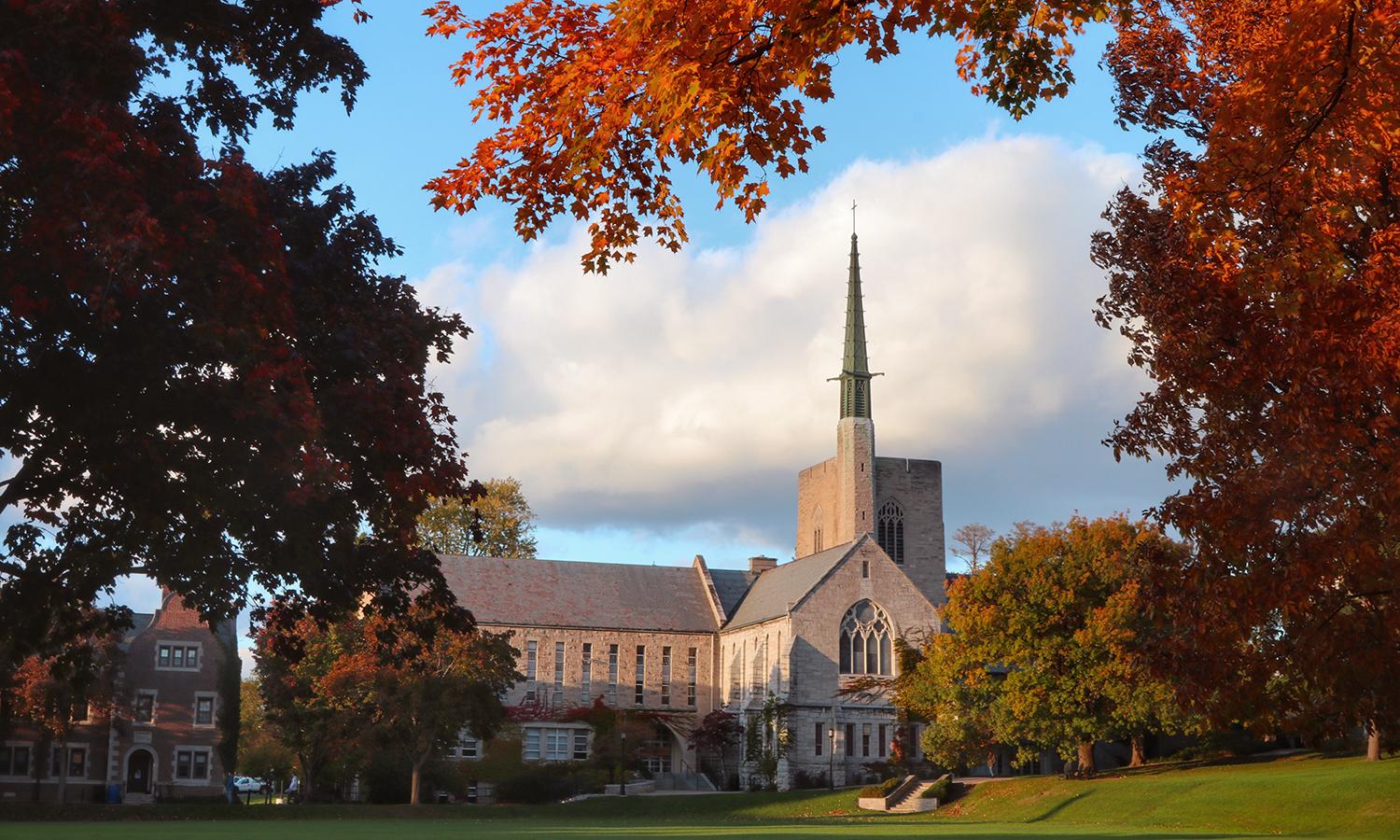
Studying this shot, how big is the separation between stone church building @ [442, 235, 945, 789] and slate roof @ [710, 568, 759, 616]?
3.8 inches

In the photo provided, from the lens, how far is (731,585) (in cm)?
7112

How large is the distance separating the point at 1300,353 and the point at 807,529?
8581cm

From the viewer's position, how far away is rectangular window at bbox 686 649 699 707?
65625mm

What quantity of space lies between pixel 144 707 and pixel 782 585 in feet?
104

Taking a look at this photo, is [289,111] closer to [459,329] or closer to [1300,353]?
[459,329]

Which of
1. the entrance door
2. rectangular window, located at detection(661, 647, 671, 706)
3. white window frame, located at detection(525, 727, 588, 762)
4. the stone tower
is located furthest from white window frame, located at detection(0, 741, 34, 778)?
the stone tower

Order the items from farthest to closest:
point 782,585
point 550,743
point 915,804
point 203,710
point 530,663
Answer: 1. point 782,585
2. point 530,663
3. point 550,743
4. point 203,710
5. point 915,804

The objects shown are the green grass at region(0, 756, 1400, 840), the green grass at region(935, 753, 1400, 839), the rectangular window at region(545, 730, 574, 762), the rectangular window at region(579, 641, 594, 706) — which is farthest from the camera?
the rectangular window at region(579, 641, 594, 706)

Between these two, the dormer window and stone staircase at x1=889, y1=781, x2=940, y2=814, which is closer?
stone staircase at x1=889, y1=781, x2=940, y2=814

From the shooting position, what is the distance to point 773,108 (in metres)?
7.62

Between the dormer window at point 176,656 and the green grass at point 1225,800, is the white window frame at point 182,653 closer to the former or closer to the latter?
the dormer window at point 176,656

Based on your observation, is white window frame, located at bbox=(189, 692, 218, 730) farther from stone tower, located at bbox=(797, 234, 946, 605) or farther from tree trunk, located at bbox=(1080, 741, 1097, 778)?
stone tower, located at bbox=(797, 234, 946, 605)

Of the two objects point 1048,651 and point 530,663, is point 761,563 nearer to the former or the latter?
point 530,663

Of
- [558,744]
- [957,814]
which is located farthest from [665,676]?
[957,814]
